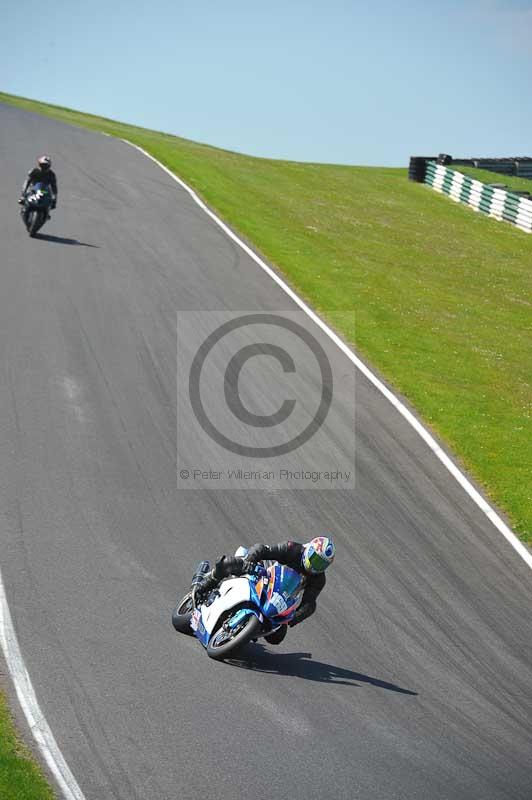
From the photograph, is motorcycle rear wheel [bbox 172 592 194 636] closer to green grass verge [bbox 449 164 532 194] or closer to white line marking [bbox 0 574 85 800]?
white line marking [bbox 0 574 85 800]

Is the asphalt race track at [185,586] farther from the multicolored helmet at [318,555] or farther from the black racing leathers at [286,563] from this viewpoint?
the multicolored helmet at [318,555]

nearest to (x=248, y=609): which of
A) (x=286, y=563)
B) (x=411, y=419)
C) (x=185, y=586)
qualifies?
(x=286, y=563)

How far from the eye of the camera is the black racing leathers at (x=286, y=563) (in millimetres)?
9797

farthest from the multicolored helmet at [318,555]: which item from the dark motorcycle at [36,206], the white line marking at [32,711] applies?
the dark motorcycle at [36,206]

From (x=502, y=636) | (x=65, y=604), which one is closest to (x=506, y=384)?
(x=502, y=636)

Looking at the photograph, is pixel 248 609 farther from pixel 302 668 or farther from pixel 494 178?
pixel 494 178

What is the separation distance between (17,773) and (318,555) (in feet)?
11.8

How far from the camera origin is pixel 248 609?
386 inches

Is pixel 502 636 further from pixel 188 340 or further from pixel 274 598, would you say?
pixel 188 340

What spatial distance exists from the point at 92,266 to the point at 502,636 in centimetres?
1524

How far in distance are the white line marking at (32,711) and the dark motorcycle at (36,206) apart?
658 inches

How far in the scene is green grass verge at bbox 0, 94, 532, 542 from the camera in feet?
64.3

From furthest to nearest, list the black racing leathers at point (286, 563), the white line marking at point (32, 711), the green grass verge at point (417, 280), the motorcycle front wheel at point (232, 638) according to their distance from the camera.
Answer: the green grass verge at point (417, 280) < the black racing leathers at point (286, 563) < the motorcycle front wheel at point (232, 638) < the white line marking at point (32, 711)

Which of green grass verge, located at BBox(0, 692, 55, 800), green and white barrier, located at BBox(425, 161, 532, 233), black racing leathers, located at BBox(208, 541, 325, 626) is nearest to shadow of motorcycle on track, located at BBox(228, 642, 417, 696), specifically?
black racing leathers, located at BBox(208, 541, 325, 626)
